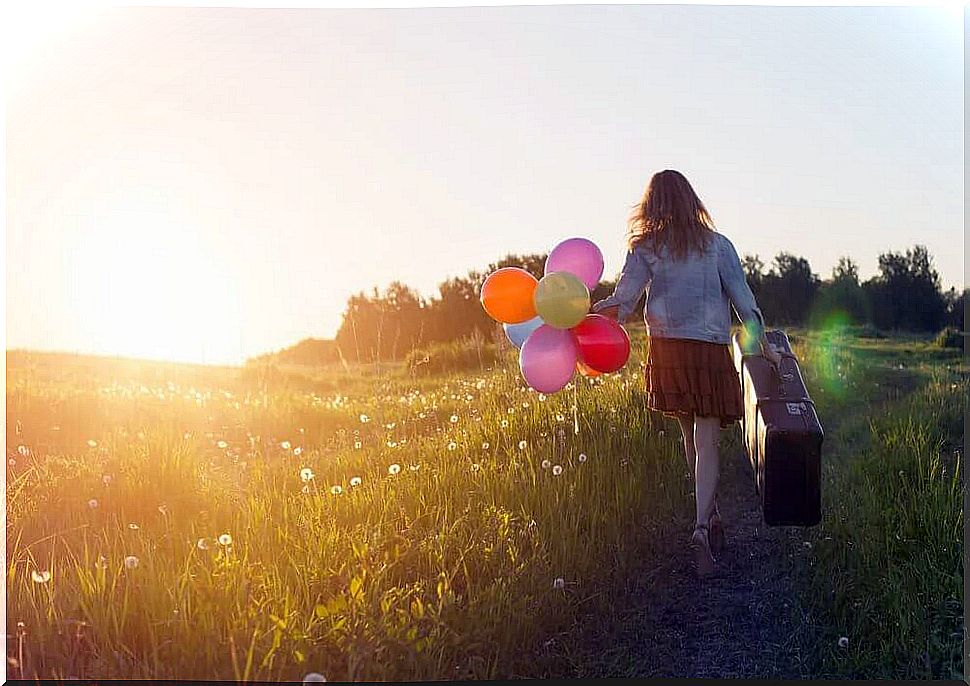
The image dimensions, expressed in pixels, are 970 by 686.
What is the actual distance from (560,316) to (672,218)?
54 centimetres

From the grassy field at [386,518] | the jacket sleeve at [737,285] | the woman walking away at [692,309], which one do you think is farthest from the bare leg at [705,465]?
the jacket sleeve at [737,285]

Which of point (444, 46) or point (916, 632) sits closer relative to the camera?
point (916, 632)

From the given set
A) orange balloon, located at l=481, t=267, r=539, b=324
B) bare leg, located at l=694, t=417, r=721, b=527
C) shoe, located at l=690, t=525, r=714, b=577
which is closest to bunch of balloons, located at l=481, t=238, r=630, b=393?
orange balloon, located at l=481, t=267, r=539, b=324

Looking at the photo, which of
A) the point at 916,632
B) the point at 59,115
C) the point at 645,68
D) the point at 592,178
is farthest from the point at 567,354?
the point at 59,115

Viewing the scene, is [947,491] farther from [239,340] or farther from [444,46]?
[239,340]

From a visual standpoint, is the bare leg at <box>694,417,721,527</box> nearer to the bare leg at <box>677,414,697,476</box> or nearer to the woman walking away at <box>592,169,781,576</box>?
the woman walking away at <box>592,169,781,576</box>

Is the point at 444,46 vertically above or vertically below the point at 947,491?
above

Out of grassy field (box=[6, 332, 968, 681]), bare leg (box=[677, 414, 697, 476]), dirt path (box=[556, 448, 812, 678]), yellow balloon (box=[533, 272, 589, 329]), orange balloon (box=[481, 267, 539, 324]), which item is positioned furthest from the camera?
bare leg (box=[677, 414, 697, 476])

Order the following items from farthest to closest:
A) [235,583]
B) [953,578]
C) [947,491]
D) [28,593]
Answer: [947,491] < [953,578] < [28,593] < [235,583]

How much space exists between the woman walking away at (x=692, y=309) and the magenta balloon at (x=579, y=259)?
11 cm

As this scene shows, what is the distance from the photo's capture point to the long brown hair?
3537 mm

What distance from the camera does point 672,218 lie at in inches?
140

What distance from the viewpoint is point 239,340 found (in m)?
4.05

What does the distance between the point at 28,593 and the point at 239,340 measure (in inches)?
51.4
